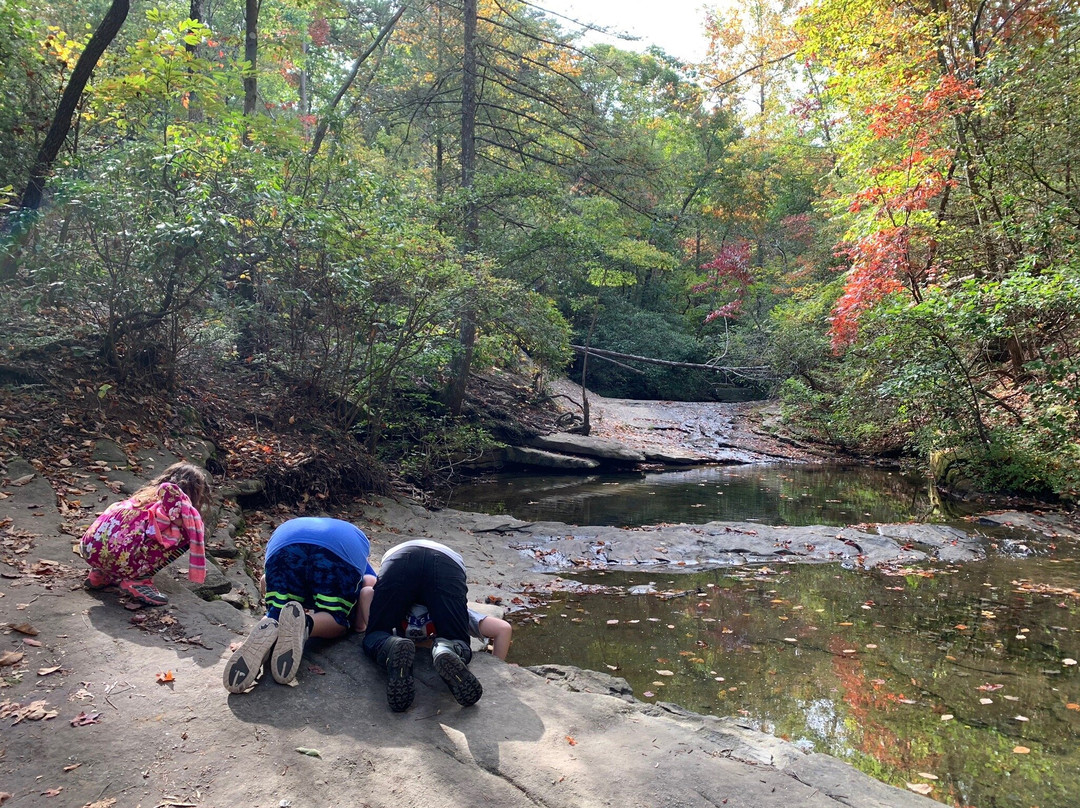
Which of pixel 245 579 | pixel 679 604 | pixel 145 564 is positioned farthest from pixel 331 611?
pixel 679 604

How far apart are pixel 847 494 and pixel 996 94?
6661mm

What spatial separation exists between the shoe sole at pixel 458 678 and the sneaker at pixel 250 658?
79cm

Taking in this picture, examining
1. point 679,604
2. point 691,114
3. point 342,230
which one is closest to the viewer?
point 679,604

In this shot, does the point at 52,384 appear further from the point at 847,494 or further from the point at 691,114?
the point at 691,114

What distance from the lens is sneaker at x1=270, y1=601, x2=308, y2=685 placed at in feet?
10.6

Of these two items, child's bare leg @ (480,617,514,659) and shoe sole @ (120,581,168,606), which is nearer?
child's bare leg @ (480,617,514,659)

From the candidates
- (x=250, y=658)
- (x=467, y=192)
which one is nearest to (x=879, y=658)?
(x=250, y=658)

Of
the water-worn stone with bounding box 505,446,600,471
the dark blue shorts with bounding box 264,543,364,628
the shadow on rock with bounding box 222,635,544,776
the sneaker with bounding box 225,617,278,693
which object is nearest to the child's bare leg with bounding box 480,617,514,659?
the shadow on rock with bounding box 222,635,544,776

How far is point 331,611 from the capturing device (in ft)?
12.2

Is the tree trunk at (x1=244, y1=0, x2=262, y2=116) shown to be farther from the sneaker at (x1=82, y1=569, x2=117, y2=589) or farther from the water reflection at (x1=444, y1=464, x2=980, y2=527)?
the sneaker at (x1=82, y1=569, x2=117, y2=589)

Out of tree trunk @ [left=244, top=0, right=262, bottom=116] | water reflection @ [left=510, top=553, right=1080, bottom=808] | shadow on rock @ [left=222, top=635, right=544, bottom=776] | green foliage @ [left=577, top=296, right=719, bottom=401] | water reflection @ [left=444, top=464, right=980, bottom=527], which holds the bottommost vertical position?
water reflection @ [left=510, top=553, right=1080, bottom=808]

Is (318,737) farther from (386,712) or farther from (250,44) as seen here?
(250,44)

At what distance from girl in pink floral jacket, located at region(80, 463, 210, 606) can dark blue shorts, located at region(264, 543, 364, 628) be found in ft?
2.54

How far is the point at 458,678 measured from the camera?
312 centimetres
